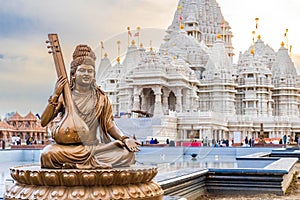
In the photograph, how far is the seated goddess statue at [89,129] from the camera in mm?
4027

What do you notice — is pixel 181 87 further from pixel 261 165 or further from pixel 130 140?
pixel 130 140

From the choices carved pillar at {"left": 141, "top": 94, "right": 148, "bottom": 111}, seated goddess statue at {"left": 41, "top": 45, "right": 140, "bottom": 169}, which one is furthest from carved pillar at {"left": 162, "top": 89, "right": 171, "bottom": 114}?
seated goddess statue at {"left": 41, "top": 45, "right": 140, "bottom": 169}

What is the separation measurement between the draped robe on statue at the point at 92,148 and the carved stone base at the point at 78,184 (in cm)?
16

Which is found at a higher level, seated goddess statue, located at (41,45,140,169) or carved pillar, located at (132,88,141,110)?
carved pillar, located at (132,88,141,110)

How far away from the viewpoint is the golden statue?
12.6 ft

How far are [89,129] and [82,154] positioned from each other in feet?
1.19

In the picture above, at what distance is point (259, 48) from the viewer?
63281 millimetres

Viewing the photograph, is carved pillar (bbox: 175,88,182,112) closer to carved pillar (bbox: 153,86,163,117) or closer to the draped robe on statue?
Answer: carved pillar (bbox: 153,86,163,117)

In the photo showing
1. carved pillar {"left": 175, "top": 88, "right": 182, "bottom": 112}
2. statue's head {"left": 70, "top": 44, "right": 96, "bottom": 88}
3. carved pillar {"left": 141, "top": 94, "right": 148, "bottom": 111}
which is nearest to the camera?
statue's head {"left": 70, "top": 44, "right": 96, "bottom": 88}

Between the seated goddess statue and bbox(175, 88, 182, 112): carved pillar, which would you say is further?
bbox(175, 88, 182, 112): carved pillar

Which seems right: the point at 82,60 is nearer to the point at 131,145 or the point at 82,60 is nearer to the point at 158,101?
the point at 131,145

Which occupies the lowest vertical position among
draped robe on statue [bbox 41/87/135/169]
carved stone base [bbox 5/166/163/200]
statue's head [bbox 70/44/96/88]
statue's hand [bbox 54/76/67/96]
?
carved stone base [bbox 5/166/163/200]

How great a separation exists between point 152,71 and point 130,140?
38.6 m

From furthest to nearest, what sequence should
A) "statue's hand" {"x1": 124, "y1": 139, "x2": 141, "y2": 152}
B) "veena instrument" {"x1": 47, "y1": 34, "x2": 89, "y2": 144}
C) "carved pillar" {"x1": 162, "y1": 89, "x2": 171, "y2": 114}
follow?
1. "carved pillar" {"x1": 162, "y1": 89, "x2": 171, "y2": 114}
2. "statue's hand" {"x1": 124, "y1": 139, "x2": 141, "y2": 152}
3. "veena instrument" {"x1": 47, "y1": 34, "x2": 89, "y2": 144}
